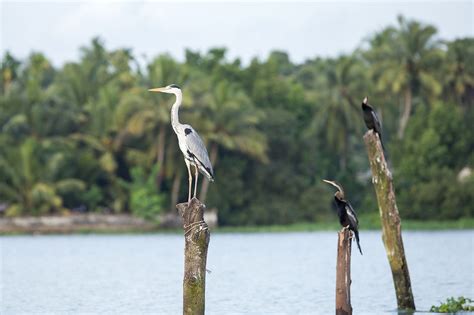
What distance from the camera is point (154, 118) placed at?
6103 centimetres

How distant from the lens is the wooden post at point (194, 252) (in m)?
15.7

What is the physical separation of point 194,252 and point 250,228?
48.0 m

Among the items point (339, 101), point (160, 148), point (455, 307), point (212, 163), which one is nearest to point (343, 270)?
point (455, 307)

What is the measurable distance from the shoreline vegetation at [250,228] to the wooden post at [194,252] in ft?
143

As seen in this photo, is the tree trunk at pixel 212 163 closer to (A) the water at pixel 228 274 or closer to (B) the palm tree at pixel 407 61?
(A) the water at pixel 228 274

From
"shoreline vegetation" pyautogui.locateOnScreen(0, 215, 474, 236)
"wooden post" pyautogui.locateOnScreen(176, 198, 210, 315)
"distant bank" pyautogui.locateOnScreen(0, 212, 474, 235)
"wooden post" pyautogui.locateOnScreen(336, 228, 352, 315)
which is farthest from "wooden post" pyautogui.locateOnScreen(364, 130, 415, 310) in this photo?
"distant bank" pyautogui.locateOnScreen(0, 212, 474, 235)

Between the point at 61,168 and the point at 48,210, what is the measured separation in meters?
2.19

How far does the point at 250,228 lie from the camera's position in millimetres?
63719

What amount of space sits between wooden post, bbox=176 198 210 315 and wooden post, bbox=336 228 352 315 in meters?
2.05

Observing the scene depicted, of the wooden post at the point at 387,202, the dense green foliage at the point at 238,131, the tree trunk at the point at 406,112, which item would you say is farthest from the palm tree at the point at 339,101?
the wooden post at the point at 387,202

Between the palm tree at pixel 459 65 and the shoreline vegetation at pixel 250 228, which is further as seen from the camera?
the palm tree at pixel 459 65

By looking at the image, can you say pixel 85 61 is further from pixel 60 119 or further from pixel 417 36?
pixel 417 36

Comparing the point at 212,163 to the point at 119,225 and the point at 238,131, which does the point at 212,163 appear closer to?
the point at 238,131

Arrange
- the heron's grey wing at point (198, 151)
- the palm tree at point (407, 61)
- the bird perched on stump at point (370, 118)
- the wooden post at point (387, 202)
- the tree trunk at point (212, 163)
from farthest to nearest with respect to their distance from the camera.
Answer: the palm tree at point (407, 61), the tree trunk at point (212, 163), the wooden post at point (387, 202), the bird perched on stump at point (370, 118), the heron's grey wing at point (198, 151)
